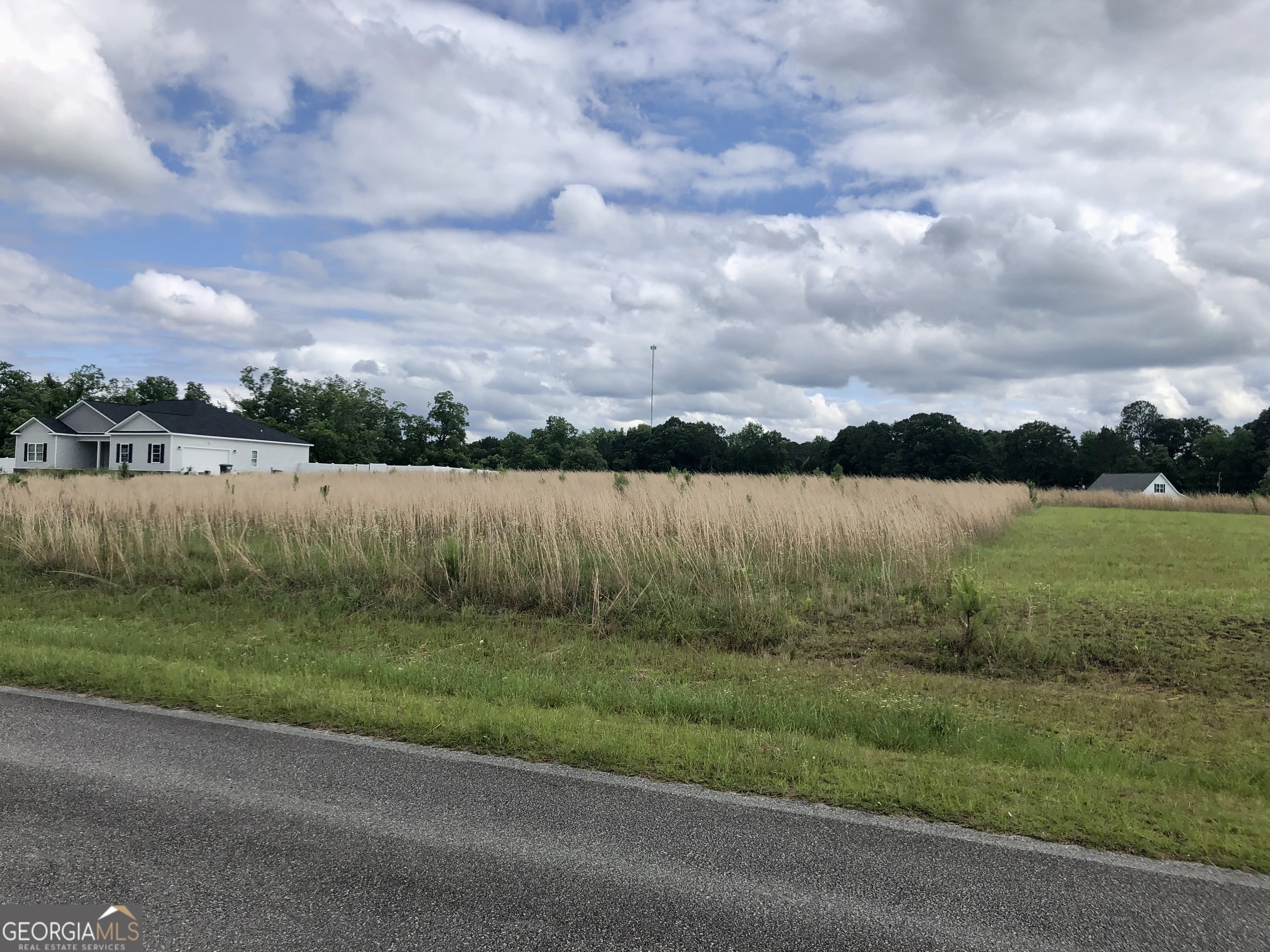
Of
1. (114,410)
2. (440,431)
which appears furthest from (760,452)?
(114,410)

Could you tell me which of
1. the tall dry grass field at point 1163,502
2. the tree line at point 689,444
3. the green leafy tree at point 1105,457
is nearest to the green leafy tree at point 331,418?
the tree line at point 689,444

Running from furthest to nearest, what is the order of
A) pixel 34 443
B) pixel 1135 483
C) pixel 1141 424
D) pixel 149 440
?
pixel 1141 424
pixel 1135 483
pixel 34 443
pixel 149 440

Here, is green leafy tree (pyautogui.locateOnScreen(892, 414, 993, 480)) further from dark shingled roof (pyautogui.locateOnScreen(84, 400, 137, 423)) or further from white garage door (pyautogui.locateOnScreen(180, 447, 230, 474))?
dark shingled roof (pyautogui.locateOnScreen(84, 400, 137, 423))

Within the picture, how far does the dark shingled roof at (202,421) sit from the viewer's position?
50.6m

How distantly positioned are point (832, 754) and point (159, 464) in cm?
5512

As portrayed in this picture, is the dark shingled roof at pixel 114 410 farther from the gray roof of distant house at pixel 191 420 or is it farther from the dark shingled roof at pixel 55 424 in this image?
the dark shingled roof at pixel 55 424

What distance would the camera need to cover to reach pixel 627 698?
6.68 meters

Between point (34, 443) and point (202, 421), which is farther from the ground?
point (202, 421)

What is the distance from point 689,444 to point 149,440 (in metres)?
47.7

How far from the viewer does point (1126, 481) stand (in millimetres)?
76625

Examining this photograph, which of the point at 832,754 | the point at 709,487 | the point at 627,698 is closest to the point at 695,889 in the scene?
the point at 832,754

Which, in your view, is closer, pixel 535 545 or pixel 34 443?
pixel 535 545

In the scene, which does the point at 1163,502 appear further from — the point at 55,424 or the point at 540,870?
the point at 55,424

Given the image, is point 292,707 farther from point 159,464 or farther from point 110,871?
point 159,464
